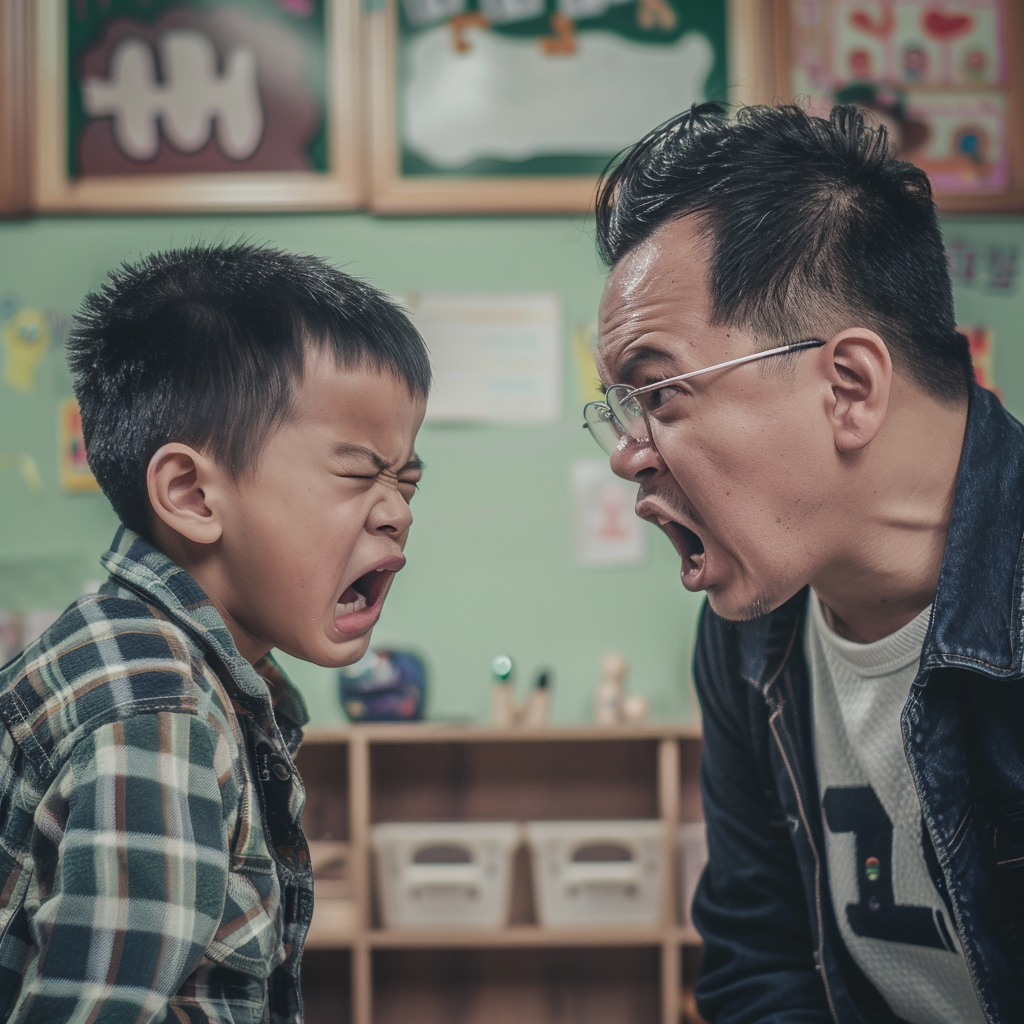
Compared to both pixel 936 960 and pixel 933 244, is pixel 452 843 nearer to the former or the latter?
pixel 936 960

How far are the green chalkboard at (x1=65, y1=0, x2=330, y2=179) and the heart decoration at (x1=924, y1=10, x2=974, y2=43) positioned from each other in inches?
67.1

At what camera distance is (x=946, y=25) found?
2.88 meters

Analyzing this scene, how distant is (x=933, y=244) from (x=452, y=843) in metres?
1.91

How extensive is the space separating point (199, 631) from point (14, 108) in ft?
8.30

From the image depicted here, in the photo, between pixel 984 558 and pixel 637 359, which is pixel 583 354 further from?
pixel 984 558

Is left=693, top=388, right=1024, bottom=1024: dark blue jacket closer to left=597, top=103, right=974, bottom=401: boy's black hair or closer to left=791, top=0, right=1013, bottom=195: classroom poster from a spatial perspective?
left=597, top=103, right=974, bottom=401: boy's black hair

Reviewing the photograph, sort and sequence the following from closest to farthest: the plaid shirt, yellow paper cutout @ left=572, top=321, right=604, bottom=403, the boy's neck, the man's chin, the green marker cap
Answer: the plaid shirt < the boy's neck < the man's chin < the green marker cap < yellow paper cutout @ left=572, top=321, right=604, bottom=403

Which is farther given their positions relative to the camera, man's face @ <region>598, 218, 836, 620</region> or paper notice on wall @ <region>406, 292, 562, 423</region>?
paper notice on wall @ <region>406, 292, 562, 423</region>

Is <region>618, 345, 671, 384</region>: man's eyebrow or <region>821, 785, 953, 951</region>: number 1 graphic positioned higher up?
<region>618, 345, 671, 384</region>: man's eyebrow

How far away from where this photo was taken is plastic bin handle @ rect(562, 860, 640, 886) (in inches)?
97.9

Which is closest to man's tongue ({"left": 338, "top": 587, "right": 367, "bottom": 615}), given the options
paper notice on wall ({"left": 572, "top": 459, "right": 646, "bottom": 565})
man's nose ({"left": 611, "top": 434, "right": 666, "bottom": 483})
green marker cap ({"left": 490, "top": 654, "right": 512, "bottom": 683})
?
man's nose ({"left": 611, "top": 434, "right": 666, "bottom": 483})

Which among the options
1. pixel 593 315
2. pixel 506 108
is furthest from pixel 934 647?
pixel 506 108

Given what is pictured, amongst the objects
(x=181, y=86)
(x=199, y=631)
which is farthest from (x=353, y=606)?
(x=181, y=86)

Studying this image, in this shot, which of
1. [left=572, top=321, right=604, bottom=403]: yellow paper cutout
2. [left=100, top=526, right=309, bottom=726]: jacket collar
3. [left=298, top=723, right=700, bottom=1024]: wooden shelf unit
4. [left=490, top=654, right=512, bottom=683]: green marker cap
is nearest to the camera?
[left=100, top=526, right=309, bottom=726]: jacket collar
